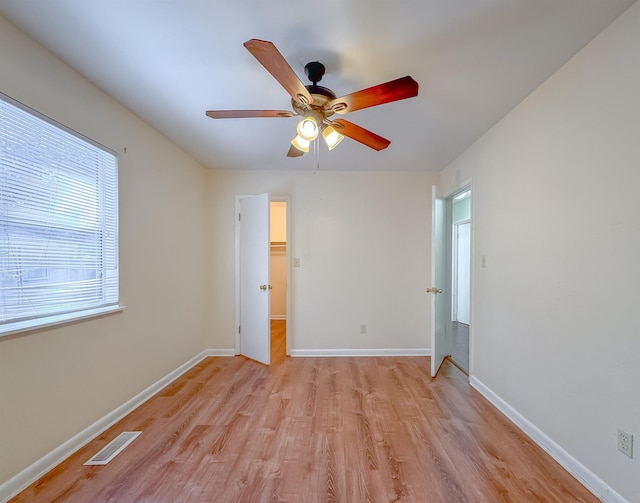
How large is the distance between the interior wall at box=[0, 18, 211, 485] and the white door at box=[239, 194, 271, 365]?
1.69 feet

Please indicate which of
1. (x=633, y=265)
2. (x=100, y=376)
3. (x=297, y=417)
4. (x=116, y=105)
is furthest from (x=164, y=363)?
(x=633, y=265)

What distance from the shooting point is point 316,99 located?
63.3 inches

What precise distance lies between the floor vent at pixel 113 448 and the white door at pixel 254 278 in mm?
1515

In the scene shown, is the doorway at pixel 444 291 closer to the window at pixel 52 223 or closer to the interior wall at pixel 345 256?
the interior wall at pixel 345 256

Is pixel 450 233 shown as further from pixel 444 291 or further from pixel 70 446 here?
pixel 70 446

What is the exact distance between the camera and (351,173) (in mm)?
3699

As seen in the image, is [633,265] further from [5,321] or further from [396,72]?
[5,321]

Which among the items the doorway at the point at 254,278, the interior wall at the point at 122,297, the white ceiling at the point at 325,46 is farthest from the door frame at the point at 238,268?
the white ceiling at the point at 325,46

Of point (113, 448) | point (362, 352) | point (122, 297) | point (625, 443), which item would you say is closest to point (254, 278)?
point (122, 297)

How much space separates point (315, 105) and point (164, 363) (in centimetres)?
274

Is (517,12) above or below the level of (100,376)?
above

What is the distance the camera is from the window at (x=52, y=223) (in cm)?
144

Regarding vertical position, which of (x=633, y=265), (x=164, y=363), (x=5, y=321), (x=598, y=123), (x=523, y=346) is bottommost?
(x=164, y=363)

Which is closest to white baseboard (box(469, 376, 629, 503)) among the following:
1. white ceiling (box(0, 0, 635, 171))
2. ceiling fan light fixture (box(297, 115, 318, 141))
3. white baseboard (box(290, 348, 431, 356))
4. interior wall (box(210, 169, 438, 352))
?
white baseboard (box(290, 348, 431, 356))
